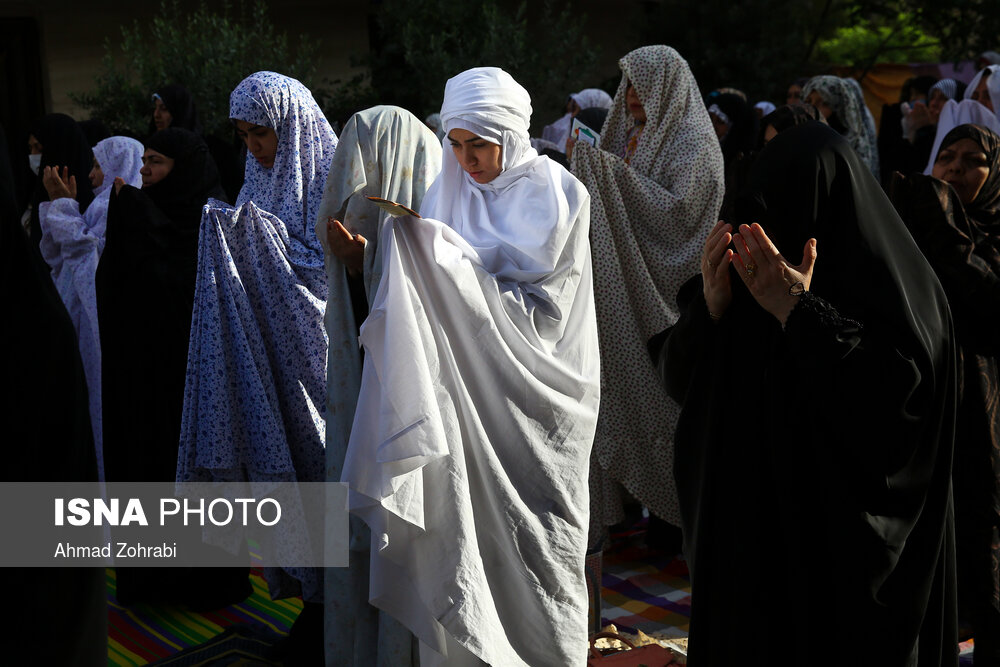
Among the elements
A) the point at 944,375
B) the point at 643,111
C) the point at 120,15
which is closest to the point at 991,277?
the point at 944,375

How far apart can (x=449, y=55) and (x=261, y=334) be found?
18.4 feet

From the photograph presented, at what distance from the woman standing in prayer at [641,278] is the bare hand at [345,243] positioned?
4.47ft

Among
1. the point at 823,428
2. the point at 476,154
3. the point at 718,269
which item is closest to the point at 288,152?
the point at 476,154

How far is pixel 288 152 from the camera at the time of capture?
3.64m

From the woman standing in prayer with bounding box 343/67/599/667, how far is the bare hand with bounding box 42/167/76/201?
2798 mm

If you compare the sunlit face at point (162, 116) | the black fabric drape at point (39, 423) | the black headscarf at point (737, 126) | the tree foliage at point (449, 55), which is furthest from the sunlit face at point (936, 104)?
the black fabric drape at point (39, 423)

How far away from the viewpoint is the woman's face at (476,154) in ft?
9.53

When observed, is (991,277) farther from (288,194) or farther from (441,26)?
(441,26)

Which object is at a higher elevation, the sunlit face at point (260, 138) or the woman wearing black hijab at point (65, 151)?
the sunlit face at point (260, 138)

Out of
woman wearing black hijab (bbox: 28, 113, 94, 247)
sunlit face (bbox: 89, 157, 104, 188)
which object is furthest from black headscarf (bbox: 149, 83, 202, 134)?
sunlit face (bbox: 89, 157, 104, 188)

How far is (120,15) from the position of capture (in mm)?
9391

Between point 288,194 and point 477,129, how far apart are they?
1029 mm

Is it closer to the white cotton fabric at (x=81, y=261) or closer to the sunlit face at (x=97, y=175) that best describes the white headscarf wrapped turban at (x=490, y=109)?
the white cotton fabric at (x=81, y=261)

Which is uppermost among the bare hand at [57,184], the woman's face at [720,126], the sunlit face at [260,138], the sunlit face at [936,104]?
the sunlit face at [260,138]
